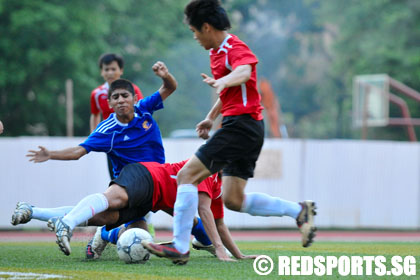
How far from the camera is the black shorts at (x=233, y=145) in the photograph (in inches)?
244

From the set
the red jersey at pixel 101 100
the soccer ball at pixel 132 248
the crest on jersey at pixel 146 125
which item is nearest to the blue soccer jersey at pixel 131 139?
the crest on jersey at pixel 146 125

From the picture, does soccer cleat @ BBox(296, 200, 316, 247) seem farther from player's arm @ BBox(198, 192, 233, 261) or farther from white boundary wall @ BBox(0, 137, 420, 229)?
white boundary wall @ BBox(0, 137, 420, 229)

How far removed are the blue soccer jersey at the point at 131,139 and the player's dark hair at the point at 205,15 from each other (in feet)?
5.13

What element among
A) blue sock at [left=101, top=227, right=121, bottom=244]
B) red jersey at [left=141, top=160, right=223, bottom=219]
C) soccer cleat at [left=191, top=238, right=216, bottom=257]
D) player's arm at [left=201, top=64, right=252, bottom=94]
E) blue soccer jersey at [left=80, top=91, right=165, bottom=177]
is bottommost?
soccer cleat at [left=191, top=238, right=216, bottom=257]

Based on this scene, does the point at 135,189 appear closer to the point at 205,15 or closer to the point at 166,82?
the point at 166,82

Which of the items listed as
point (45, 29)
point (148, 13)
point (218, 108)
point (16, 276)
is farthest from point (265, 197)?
point (148, 13)

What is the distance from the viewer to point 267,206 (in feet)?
21.9

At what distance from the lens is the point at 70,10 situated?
2411 cm

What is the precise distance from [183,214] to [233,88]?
1.17m

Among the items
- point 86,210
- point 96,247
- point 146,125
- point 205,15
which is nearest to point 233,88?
point 205,15

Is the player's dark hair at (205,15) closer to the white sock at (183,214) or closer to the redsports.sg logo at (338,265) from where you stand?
the white sock at (183,214)

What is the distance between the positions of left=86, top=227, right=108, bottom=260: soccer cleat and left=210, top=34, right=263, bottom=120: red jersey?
2.21 meters

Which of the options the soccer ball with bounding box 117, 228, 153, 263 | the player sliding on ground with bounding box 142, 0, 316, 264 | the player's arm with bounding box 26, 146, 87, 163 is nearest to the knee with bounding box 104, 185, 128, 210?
the soccer ball with bounding box 117, 228, 153, 263

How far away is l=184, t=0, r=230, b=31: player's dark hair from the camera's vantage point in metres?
6.38
